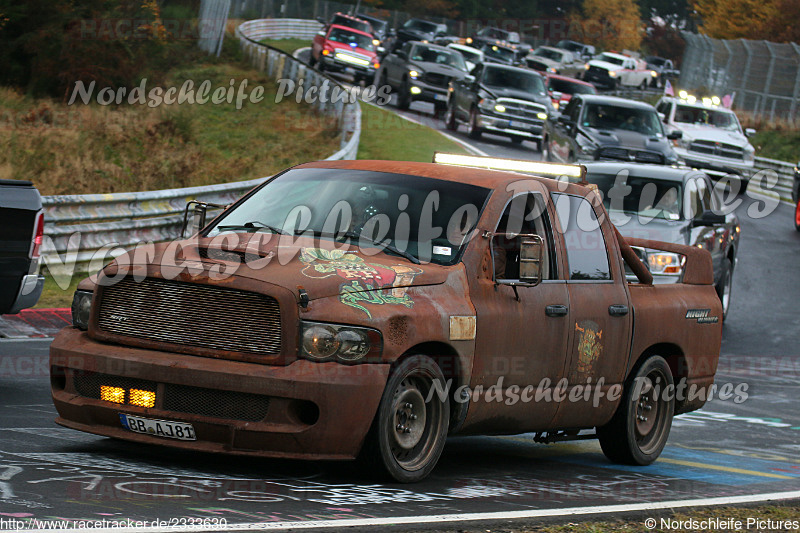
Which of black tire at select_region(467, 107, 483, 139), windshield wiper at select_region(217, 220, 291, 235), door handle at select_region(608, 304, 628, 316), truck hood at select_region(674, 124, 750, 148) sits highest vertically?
windshield wiper at select_region(217, 220, 291, 235)

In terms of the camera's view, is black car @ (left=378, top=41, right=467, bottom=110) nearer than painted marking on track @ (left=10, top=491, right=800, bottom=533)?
Result: No

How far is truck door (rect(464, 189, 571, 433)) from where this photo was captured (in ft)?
23.7

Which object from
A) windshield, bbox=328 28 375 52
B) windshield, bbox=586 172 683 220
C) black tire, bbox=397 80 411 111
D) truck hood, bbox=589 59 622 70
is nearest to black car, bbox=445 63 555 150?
black tire, bbox=397 80 411 111

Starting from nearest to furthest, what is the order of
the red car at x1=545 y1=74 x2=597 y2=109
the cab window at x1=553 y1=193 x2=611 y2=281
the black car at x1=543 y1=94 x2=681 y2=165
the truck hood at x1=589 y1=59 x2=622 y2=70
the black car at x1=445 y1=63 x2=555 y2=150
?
1. the cab window at x1=553 y1=193 x2=611 y2=281
2. the black car at x1=543 y1=94 x2=681 y2=165
3. the black car at x1=445 y1=63 x2=555 y2=150
4. the red car at x1=545 y1=74 x2=597 y2=109
5. the truck hood at x1=589 y1=59 x2=622 y2=70

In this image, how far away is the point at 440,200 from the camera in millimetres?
7555

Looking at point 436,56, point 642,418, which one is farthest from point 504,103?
point 642,418

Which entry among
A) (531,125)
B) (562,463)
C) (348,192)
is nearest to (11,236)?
(348,192)

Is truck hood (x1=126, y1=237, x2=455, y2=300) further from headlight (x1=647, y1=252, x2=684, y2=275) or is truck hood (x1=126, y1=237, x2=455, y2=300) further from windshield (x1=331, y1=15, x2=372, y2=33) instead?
windshield (x1=331, y1=15, x2=372, y2=33)

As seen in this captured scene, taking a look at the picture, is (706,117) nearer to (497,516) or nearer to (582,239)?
(582,239)

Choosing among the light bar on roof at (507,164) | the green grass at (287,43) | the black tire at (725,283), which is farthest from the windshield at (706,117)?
the green grass at (287,43)

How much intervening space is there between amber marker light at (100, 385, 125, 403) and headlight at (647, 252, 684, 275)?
927cm

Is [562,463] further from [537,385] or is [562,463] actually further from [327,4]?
[327,4]

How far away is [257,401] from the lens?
6.34 metres

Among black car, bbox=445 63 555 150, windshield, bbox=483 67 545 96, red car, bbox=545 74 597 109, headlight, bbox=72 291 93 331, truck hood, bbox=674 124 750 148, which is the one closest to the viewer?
headlight, bbox=72 291 93 331
